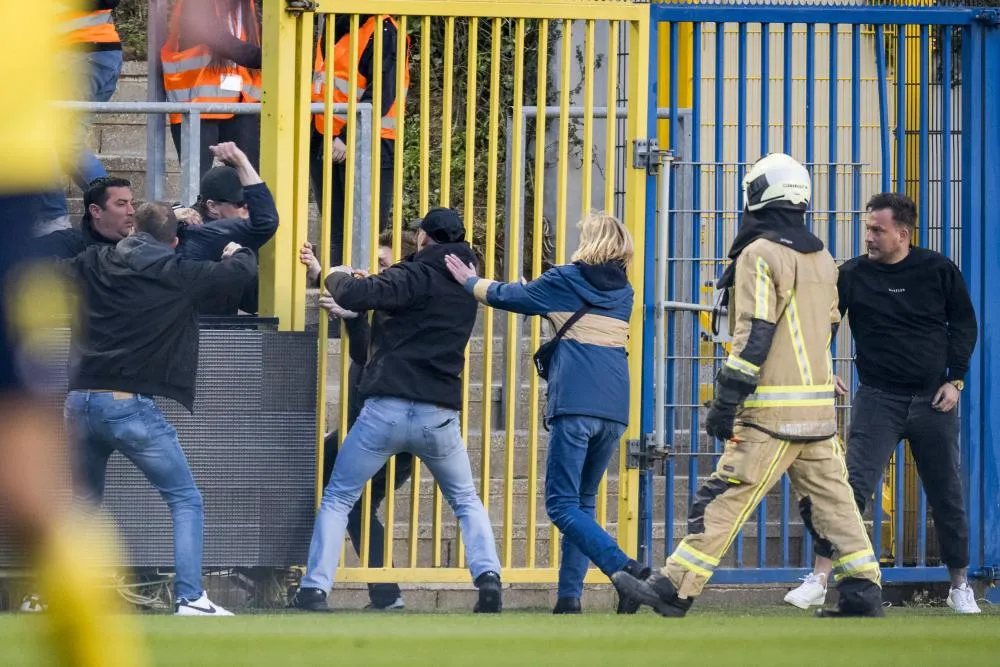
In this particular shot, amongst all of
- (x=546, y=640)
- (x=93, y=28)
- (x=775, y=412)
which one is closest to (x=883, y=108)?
(x=775, y=412)

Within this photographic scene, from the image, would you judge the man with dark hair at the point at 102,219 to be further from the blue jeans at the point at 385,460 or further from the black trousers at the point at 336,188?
the black trousers at the point at 336,188

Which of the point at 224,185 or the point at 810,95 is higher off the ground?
the point at 810,95

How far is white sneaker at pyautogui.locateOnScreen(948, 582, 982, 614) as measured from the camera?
8.34 meters

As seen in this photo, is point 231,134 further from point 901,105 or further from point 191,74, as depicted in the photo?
point 901,105

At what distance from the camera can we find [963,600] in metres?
8.38

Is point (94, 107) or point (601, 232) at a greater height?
point (94, 107)

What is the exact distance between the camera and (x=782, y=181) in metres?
7.37

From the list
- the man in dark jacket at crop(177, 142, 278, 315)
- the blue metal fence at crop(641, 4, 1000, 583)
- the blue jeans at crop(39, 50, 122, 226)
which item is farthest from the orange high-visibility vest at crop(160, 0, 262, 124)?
the blue metal fence at crop(641, 4, 1000, 583)

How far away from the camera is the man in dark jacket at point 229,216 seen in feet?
26.5

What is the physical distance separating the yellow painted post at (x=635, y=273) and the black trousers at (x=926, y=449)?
1.06m

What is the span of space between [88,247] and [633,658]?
3606 millimetres

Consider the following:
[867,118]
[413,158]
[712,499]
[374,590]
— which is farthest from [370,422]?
[413,158]

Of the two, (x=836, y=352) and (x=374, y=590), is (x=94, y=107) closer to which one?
(x=374, y=590)

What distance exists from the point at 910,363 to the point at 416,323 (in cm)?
241
